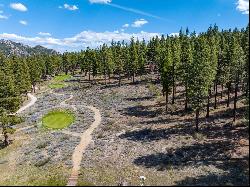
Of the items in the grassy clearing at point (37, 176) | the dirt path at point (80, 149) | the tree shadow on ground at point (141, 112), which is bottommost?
the grassy clearing at point (37, 176)

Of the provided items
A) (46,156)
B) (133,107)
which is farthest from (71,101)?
(46,156)

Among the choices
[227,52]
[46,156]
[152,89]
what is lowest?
[46,156]

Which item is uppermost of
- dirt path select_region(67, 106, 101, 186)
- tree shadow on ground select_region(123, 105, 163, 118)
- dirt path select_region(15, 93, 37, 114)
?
tree shadow on ground select_region(123, 105, 163, 118)

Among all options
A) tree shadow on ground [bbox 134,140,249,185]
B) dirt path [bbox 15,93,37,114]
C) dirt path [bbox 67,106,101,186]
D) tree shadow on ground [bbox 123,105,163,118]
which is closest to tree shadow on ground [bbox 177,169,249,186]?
tree shadow on ground [bbox 134,140,249,185]

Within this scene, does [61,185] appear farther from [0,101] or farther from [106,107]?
[106,107]

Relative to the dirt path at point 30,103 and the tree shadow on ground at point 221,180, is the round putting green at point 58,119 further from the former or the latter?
the tree shadow on ground at point 221,180

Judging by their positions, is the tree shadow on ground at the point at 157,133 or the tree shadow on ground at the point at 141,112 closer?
the tree shadow on ground at the point at 157,133

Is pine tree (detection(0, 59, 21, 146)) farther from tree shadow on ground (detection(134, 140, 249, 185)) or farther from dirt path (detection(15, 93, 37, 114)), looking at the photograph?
dirt path (detection(15, 93, 37, 114))

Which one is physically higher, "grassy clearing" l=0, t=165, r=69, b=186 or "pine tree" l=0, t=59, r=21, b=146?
"pine tree" l=0, t=59, r=21, b=146

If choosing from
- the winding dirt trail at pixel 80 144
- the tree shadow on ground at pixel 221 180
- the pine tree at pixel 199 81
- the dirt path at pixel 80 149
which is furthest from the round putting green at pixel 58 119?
the tree shadow on ground at pixel 221 180
